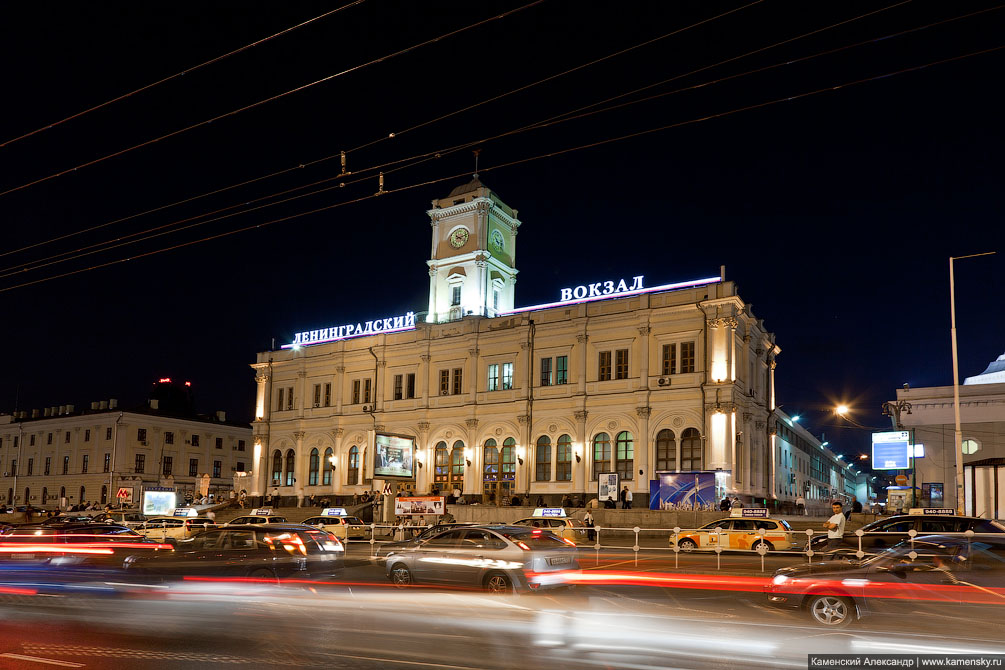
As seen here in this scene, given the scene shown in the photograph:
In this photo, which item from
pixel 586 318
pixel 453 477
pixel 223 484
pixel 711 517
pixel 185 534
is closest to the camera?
pixel 185 534

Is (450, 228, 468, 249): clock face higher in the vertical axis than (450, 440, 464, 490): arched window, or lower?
higher

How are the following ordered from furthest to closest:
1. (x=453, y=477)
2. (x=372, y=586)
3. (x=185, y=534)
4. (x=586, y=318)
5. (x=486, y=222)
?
(x=486, y=222) < (x=453, y=477) < (x=586, y=318) < (x=185, y=534) < (x=372, y=586)

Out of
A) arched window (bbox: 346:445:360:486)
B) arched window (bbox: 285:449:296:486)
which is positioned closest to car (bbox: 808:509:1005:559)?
arched window (bbox: 346:445:360:486)

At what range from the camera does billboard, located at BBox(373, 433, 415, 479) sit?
47.3m

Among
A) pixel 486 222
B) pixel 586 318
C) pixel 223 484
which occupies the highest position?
pixel 486 222

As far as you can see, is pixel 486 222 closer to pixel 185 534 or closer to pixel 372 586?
pixel 185 534

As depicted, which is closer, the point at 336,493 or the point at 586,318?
the point at 586,318

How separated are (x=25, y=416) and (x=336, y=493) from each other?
53.5 meters

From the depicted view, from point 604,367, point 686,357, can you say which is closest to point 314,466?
point 604,367

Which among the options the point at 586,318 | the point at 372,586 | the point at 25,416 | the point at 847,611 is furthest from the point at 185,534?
the point at 25,416

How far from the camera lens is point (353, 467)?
196 feet

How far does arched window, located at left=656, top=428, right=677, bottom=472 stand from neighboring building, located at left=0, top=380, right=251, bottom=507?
167 feet

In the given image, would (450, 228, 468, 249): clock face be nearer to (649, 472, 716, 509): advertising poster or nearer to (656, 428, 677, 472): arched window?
(656, 428, 677, 472): arched window

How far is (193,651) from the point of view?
997 centimetres
